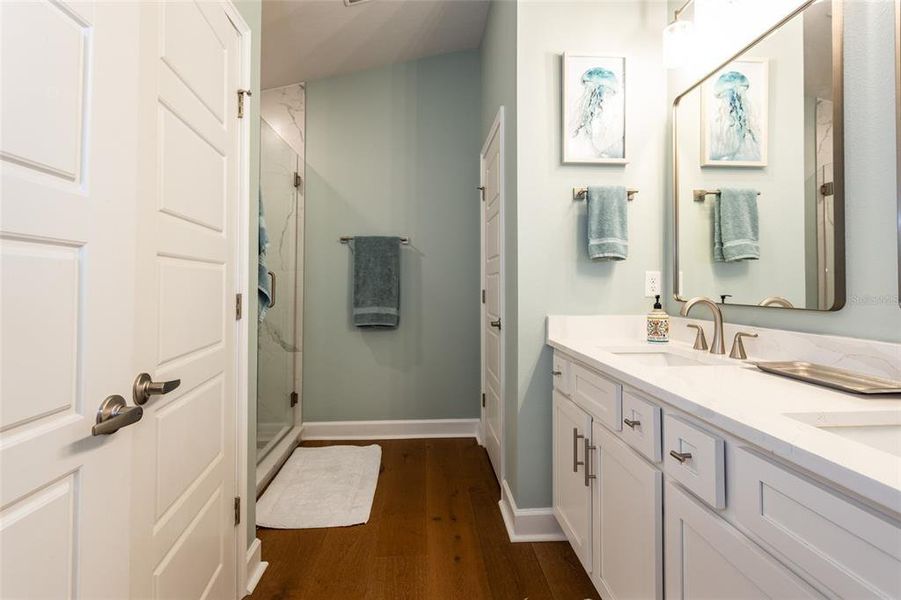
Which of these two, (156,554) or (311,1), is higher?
(311,1)

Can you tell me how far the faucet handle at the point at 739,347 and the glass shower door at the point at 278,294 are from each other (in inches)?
90.9

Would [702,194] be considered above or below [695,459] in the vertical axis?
above

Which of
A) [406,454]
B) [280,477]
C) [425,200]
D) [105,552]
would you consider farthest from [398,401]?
[105,552]

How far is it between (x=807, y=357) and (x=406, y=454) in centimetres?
225

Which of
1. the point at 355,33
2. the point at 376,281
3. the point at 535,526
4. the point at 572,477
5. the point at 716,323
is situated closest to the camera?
the point at 716,323

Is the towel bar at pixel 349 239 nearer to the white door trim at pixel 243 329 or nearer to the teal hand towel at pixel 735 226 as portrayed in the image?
the white door trim at pixel 243 329

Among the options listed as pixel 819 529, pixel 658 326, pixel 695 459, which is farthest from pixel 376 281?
pixel 819 529

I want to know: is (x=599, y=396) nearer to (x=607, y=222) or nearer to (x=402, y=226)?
(x=607, y=222)

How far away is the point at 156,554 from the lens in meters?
0.93

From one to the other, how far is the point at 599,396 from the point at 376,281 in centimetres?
201

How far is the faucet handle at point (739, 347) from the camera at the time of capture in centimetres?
132

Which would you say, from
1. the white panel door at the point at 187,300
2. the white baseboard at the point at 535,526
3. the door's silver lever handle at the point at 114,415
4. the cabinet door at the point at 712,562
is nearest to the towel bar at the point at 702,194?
the cabinet door at the point at 712,562

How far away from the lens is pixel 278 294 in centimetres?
268

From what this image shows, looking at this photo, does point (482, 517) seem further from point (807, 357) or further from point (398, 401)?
point (807, 357)
